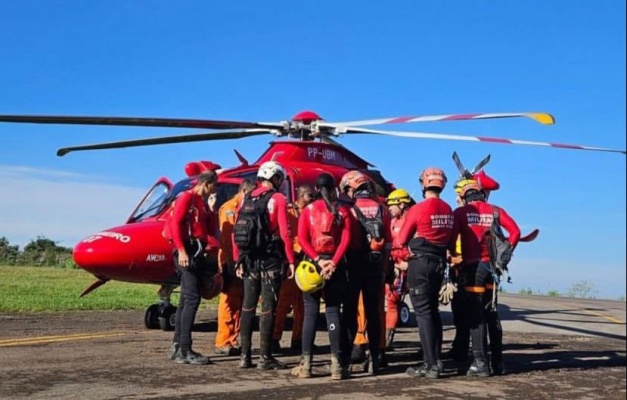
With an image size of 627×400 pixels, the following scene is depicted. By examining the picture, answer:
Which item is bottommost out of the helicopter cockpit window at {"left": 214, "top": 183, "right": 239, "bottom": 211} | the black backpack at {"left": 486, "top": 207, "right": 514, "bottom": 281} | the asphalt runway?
the asphalt runway

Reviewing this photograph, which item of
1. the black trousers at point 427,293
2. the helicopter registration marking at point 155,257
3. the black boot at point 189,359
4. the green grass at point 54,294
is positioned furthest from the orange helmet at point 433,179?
the green grass at point 54,294

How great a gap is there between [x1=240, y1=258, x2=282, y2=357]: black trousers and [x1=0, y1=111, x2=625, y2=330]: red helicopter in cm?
270

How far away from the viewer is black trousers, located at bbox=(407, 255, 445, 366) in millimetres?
7145

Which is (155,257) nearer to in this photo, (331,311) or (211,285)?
(211,285)

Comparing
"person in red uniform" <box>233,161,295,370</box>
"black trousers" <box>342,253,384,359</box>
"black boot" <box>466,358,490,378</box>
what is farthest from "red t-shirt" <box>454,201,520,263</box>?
"person in red uniform" <box>233,161,295,370</box>

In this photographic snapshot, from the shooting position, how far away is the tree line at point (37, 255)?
9.32 meters

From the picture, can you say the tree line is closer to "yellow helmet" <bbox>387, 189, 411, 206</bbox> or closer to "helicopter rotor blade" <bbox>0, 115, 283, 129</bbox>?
"helicopter rotor blade" <bbox>0, 115, 283, 129</bbox>

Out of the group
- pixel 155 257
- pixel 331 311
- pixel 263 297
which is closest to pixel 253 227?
pixel 263 297

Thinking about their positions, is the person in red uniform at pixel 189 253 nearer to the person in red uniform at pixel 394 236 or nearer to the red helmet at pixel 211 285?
the red helmet at pixel 211 285

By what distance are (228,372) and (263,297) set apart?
864mm

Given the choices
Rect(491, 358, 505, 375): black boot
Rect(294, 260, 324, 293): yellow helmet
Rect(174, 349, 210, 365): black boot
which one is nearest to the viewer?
Rect(294, 260, 324, 293): yellow helmet

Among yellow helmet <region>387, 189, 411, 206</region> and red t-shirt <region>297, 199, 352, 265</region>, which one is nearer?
red t-shirt <region>297, 199, 352, 265</region>

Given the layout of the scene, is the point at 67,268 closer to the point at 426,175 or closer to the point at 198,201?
the point at 198,201

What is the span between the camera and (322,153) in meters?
12.3
